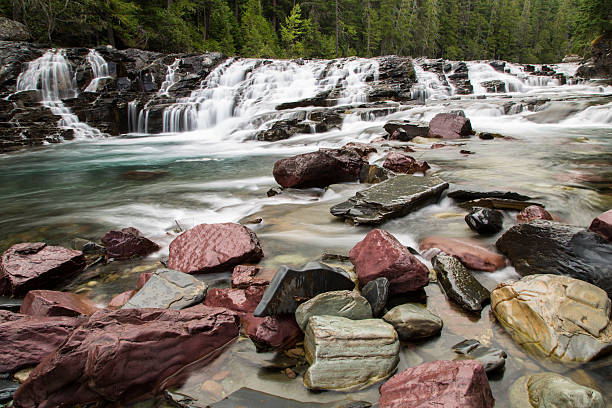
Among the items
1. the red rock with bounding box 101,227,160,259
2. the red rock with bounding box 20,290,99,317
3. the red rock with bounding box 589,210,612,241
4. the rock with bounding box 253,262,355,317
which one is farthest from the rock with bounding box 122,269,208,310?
the red rock with bounding box 589,210,612,241

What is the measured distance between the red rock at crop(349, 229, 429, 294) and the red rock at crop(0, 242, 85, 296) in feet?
8.72

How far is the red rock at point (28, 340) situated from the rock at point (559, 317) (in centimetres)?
273

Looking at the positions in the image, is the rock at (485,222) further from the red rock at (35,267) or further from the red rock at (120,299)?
the red rock at (35,267)

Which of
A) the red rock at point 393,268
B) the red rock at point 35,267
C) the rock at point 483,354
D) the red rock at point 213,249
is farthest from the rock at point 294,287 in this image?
the red rock at point 35,267

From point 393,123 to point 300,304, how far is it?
990 cm

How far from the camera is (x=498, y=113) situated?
14.3 metres

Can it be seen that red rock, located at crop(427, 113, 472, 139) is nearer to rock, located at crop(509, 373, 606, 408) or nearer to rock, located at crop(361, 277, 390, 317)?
rock, located at crop(361, 277, 390, 317)

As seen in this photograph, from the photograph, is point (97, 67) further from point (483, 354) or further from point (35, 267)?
point (483, 354)

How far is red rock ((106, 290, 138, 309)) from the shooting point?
2748 mm

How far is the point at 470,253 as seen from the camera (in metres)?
3.14

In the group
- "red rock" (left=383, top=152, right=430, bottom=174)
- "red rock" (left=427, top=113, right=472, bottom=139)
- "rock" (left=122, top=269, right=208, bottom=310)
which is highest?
"red rock" (left=427, top=113, right=472, bottom=139)

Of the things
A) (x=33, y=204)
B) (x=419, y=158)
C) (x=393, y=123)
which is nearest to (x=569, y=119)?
(x=393, y=123)

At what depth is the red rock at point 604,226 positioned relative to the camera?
264cm

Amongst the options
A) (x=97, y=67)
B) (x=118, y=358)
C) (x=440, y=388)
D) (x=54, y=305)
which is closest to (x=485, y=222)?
(x=440, y=388)
